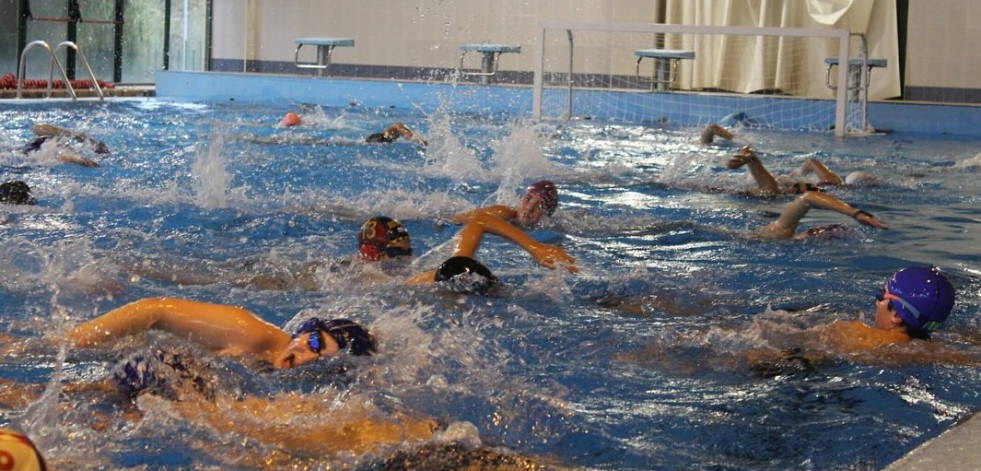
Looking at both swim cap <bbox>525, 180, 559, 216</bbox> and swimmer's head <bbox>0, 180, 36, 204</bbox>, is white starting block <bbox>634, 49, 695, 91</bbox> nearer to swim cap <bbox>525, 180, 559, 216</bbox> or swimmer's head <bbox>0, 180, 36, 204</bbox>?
swim cap <bbox>525, 180, 559, 216</bbox>

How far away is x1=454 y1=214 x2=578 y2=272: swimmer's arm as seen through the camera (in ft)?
17.2

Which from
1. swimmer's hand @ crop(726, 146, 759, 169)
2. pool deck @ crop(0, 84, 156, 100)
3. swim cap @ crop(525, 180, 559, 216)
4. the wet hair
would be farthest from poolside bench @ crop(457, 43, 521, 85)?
the wet hair

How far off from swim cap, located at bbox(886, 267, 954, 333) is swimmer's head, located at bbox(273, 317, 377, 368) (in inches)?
83.1

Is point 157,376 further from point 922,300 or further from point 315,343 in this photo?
point 922,300

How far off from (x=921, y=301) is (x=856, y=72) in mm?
11879

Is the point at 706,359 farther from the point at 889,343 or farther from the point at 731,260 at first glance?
the point at 731,260

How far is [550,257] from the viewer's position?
5262 millimetres

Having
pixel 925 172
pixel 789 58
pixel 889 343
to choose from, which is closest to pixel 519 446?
pixel 889 343

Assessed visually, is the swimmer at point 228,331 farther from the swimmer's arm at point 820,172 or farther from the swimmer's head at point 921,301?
the swimmer's arm at point 820,172

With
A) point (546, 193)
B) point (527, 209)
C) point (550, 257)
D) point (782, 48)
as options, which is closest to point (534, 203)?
point (527, 209)

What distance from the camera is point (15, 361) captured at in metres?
3.95

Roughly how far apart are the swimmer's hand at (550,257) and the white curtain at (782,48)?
12.2 metres

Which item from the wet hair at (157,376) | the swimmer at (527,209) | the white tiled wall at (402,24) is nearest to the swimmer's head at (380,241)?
the swimmer at (527,209)

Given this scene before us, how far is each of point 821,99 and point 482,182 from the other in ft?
25.2
